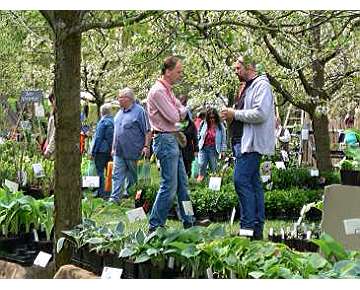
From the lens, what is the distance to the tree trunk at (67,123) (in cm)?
345

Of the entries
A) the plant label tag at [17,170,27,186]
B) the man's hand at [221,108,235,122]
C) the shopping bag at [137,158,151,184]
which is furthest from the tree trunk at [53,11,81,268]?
the shopping bag at [137,158,151,184]

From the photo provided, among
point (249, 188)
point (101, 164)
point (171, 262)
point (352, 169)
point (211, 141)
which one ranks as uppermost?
point (211, 141)

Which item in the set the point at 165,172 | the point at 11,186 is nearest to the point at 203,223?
the point at 165,172

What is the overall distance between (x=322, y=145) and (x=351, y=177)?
12.2ft

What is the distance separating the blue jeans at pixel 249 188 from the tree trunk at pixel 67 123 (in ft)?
5.34

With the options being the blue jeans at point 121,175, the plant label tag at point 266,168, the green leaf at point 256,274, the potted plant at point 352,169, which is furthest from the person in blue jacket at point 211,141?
the green leaf at point 256,274

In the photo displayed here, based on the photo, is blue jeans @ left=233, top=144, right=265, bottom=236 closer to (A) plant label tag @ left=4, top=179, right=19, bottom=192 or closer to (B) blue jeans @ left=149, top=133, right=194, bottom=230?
(B) blue jeans @ left=149, top=133, right=194, bottom=230

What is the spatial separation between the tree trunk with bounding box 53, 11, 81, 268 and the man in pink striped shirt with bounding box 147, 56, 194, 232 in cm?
150

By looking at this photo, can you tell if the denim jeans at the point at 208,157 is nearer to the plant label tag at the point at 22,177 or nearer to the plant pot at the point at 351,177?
the plant label tag at the point at 22,177

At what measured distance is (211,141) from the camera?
973cm

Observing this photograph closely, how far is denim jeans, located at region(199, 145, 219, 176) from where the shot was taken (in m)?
9.72

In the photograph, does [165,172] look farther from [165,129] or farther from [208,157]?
[208,157]

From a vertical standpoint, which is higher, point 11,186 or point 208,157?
point 208,157
